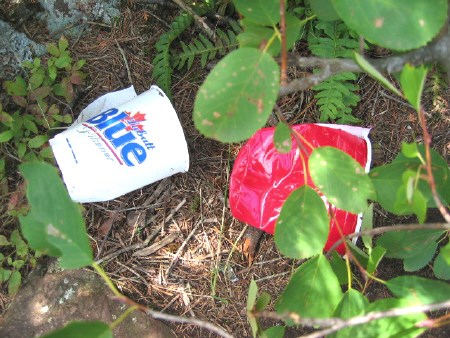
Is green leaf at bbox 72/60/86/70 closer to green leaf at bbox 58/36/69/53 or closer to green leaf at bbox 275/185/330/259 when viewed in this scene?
green leaf at bbox 58/36/69/53

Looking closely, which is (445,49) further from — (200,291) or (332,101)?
(200,291)

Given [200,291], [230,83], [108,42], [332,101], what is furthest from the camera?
[108,42]

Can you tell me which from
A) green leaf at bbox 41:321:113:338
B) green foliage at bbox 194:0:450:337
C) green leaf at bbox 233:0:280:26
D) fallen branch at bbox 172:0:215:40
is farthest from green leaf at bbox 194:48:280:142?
fallen branch at bbox 172:0:215:40

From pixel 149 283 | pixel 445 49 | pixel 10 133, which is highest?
pixel 445 49

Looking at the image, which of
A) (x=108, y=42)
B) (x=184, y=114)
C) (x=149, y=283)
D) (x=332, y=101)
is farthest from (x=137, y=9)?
(x=149, y=283)

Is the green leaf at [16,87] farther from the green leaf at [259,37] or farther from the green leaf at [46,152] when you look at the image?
the green leaf at [259,37]
